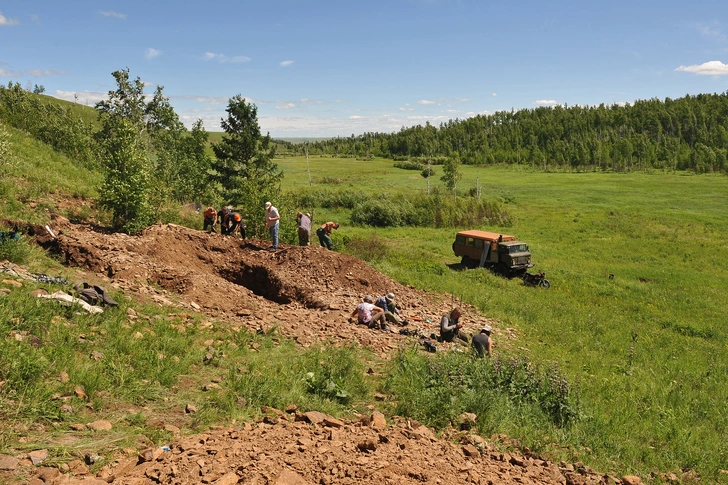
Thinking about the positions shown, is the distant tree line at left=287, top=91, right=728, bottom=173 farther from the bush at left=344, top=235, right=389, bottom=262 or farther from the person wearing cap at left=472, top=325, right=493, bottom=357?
the person wearing cap at left=472, top=325, right=493, bottom=357

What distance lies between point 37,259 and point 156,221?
5.42m

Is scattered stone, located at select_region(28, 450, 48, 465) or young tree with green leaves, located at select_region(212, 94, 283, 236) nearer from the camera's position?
scattered stone, located at select_region(28, 450, 48, 465)

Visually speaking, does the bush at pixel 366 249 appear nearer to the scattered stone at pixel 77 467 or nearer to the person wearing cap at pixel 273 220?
the person wearing cap at pixel 273 220

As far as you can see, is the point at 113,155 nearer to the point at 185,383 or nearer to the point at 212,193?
the point at 185,383

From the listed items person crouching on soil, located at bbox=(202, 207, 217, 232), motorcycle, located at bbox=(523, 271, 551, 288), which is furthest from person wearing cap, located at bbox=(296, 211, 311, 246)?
motorcycle, located at bbox=(523, 271, 551, 288)

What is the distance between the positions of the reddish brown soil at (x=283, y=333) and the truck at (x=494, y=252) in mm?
6807

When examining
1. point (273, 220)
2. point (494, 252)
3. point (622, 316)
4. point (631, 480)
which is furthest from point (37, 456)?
point (494, 252)

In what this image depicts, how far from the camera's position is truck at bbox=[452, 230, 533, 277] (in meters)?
21.1

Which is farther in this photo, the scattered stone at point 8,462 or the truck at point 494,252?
the truck at point 494,252

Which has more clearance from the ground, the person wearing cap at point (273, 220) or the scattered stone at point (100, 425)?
the person wearing cap at point (273, 220)

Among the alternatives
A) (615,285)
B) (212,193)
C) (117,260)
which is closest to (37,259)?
(117,260)

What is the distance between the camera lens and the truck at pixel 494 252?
69.3 ft

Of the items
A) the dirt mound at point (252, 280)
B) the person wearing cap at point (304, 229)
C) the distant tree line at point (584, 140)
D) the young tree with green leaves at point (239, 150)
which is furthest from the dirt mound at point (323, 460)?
the distant tree line at point (584, 140)

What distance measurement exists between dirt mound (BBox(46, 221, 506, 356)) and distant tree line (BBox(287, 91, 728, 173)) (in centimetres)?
8170
